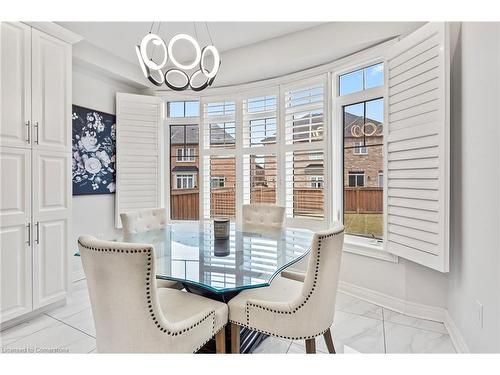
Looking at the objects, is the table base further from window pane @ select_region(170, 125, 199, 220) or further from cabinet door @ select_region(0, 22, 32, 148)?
window pane @ select_region(170, 125, 199, 220)

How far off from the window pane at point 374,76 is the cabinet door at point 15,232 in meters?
3.21

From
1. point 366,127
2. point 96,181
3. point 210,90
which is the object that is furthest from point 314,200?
point 96,181

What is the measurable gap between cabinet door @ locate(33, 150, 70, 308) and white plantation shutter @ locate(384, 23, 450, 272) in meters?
3.02

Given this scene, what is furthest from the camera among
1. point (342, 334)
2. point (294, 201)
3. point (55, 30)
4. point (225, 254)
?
point (294, 201)

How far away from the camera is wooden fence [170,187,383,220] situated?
2.82 m

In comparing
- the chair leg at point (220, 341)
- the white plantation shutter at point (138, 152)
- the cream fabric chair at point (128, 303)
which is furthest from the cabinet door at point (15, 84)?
the chair leg at point (220, 341)

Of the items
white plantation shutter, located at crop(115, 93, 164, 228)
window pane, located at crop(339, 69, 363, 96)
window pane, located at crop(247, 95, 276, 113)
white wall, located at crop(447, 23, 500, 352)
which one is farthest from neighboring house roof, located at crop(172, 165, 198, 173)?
white wall, located at crop(447, 23, 500, 352)

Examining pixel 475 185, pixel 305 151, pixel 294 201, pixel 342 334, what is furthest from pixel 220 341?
pixel 305 151

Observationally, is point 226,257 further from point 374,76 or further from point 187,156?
point 187,156

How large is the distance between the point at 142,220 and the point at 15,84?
150cm

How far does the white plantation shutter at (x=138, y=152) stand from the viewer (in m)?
3.60

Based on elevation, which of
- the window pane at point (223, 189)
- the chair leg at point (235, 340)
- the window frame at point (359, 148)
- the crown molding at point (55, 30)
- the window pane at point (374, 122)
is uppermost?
the crown molding at point (55, 30)

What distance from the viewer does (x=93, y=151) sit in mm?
3334

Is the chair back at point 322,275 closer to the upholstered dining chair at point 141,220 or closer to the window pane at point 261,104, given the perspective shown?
the upholstered dining chair at point 141,220
